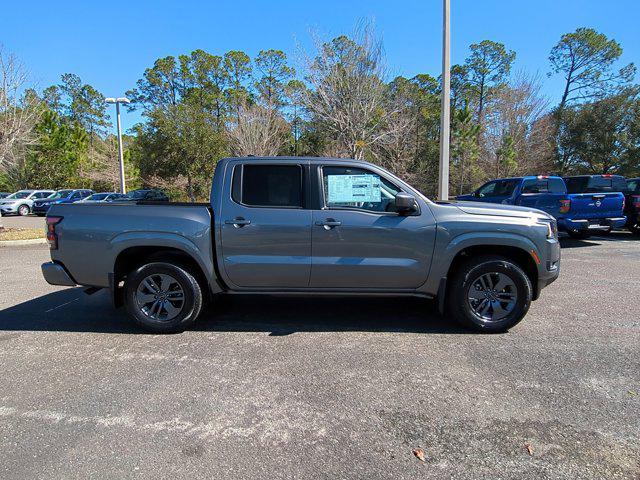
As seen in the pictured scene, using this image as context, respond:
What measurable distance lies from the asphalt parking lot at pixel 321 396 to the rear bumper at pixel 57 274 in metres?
0.60

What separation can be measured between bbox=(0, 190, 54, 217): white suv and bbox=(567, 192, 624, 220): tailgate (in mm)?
30715

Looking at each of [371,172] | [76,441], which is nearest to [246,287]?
[371,172]

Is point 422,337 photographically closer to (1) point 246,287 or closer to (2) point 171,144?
(1) point 246,287

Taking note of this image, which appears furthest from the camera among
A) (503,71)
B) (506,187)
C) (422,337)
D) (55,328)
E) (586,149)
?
(503,71)

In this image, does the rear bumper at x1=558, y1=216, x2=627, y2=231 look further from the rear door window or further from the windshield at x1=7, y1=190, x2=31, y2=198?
the windshield at x1=7, y1=190, x2=31, y2=198

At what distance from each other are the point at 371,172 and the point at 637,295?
4.66 m

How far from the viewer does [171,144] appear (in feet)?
97.3

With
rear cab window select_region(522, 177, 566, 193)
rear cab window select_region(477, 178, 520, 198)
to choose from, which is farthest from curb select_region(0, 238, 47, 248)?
rear cab window select_region(522, 177, 566, 193)

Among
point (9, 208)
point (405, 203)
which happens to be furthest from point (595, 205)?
point (9, 208)

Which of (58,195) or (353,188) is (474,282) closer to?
(353,188)

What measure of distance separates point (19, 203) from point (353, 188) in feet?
98.8

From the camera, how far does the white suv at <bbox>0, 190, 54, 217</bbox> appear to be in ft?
88.6

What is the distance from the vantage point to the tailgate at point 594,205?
10734 mm

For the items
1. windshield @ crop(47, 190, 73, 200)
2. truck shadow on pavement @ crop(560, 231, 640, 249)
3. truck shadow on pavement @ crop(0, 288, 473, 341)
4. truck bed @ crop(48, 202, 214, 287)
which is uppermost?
windshield @ crop(47, 190, 73, 200)
